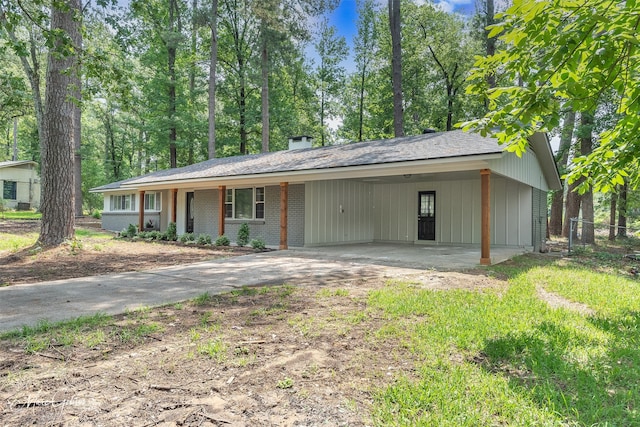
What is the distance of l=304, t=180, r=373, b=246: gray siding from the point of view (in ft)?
Answer: 41.4

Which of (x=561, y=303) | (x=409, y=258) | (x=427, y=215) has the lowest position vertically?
(x=561, y=303)

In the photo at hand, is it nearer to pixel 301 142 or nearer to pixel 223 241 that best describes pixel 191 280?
pixel 223 241

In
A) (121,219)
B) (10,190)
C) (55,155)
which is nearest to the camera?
(55,155)

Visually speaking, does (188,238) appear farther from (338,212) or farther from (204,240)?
(338,212)

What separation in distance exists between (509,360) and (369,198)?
39.8ft

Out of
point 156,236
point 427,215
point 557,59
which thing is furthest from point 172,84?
point 557,59

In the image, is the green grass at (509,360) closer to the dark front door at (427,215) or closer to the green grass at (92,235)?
the dark front door at (427,215)

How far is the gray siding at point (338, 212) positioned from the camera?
41.4 feet

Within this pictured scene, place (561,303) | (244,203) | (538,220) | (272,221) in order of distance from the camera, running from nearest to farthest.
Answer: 1. (561,303)
2. (272,221)
3. (538,220)
4. (244,203)

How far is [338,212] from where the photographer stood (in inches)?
536

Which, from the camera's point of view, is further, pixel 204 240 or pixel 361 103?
pixel 361 103

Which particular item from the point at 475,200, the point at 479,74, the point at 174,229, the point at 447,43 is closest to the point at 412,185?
the point at 475,200

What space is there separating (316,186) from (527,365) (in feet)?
32.9

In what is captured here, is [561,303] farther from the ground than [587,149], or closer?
closer
